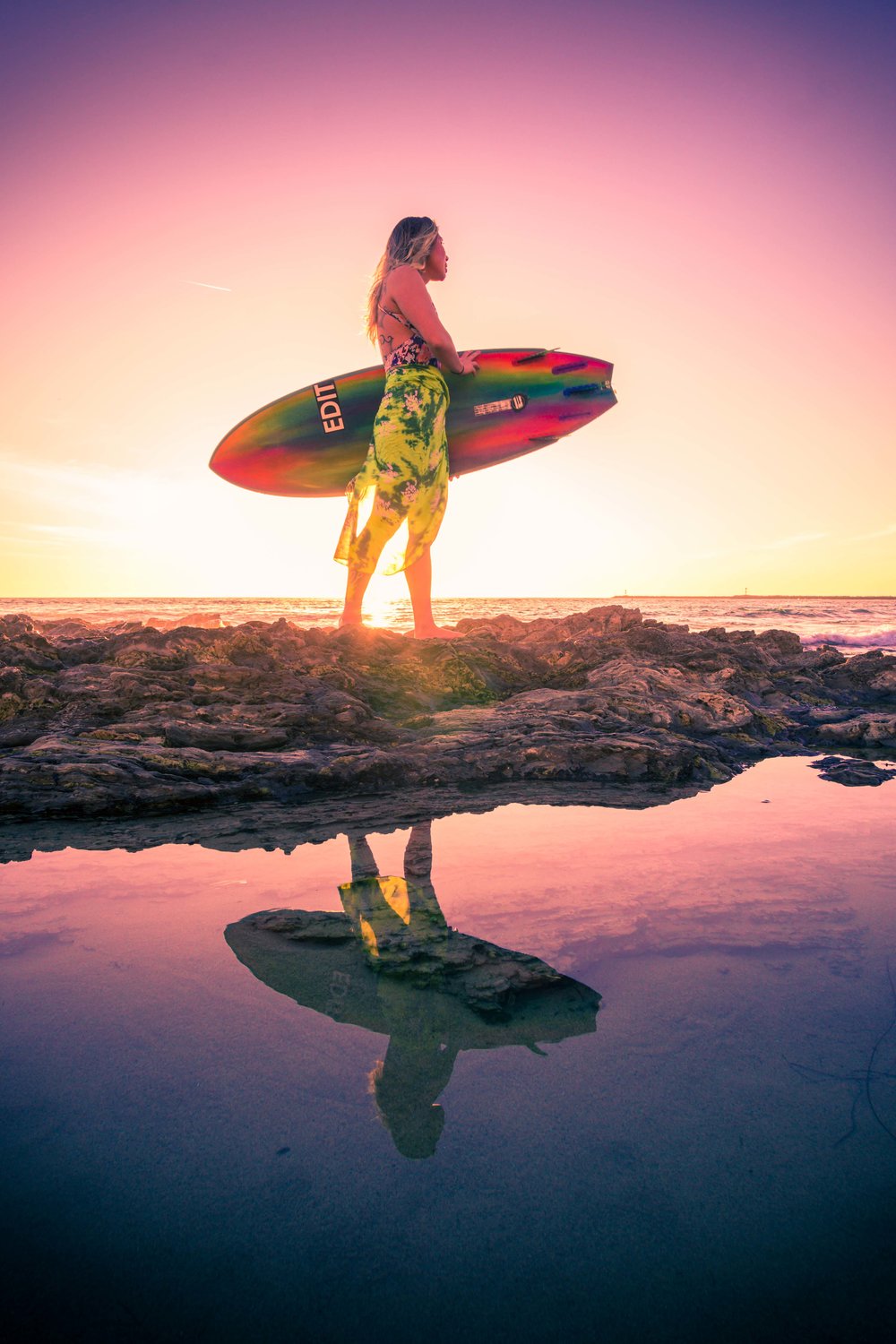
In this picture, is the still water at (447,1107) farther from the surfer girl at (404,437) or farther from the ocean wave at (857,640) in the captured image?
the ocean wave at (857,640)

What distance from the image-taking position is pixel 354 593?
435cm

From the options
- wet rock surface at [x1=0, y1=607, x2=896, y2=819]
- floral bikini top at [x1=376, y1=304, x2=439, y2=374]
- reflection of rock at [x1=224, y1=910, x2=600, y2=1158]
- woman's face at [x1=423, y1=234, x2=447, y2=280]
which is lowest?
reflection of rock at [x1=224, y1=910, x2=600, y2=1158]

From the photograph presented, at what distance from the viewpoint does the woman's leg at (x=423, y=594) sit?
439 centimetres

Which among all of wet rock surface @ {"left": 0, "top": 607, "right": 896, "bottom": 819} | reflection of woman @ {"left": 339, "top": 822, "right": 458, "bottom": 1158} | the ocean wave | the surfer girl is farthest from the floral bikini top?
the ocean wave

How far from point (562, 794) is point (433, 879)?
2.68 feet

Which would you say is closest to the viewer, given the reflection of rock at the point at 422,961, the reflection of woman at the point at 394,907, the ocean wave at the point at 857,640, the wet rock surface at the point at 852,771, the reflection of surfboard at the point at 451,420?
the reflection of rock at the point at 422,961

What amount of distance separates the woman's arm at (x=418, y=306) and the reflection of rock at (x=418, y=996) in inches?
142

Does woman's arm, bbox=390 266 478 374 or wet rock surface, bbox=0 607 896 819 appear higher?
woman's arm, bbox=390 266 478 374

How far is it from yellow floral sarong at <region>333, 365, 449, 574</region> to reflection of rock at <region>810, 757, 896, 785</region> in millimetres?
2532

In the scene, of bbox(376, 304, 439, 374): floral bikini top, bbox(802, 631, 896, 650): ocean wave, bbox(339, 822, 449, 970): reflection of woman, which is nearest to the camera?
bbox(339, 822, 449, 970): reflection of woman

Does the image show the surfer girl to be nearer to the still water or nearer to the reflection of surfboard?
the reflection of surfboard

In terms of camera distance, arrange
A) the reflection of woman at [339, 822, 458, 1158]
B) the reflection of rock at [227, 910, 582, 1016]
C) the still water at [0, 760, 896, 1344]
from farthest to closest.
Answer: the reflection of rock at [227, 910, 582, 1016], the reflection of woman at [339, 822, 458, 1158], the still water at [0, 760, 896, 1344]

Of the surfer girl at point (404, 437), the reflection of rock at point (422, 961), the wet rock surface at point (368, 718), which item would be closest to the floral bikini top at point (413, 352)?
the surfer girl at point (404, 437)

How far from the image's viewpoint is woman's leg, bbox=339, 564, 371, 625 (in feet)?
14.1
